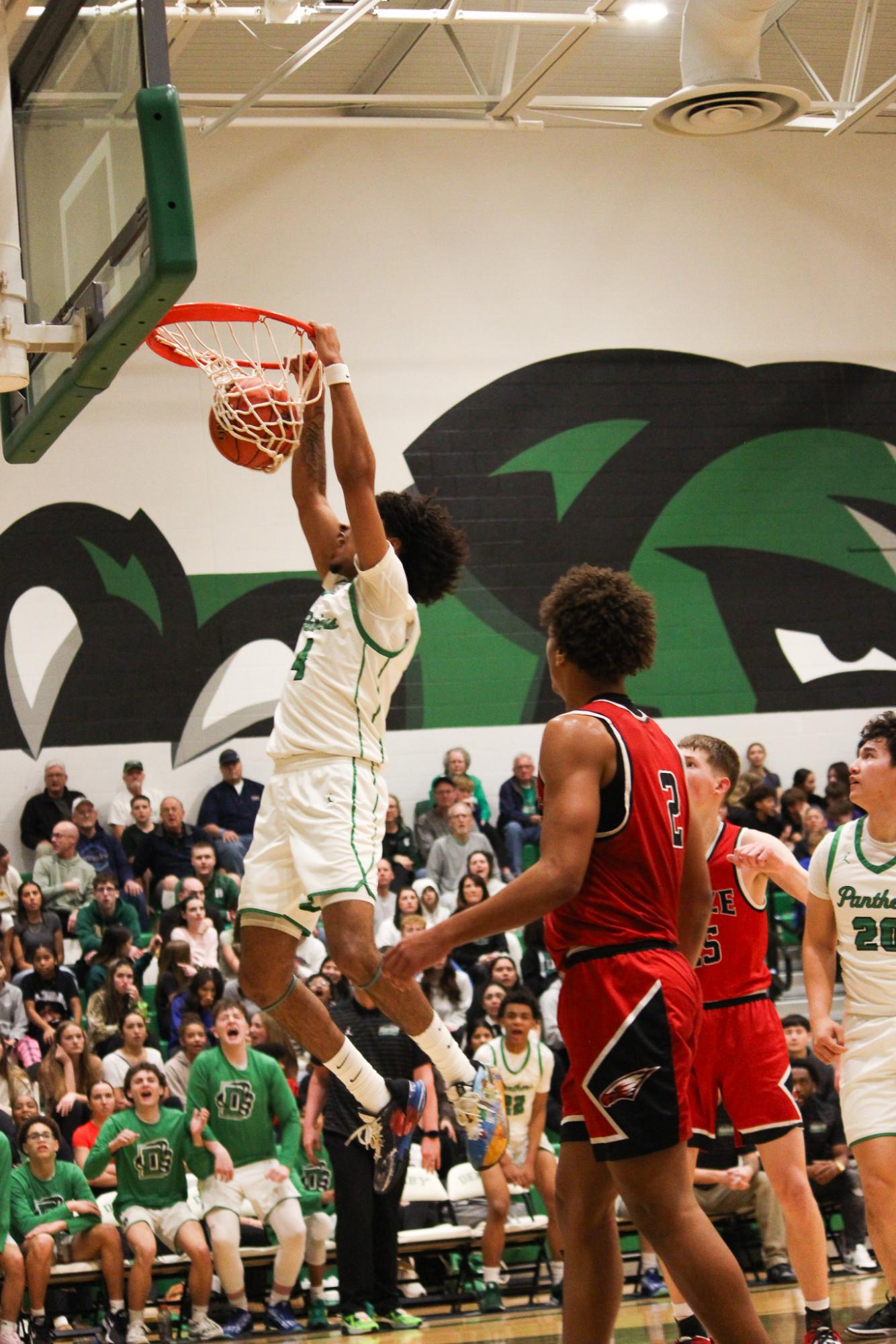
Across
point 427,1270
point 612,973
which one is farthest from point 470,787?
point 612,973

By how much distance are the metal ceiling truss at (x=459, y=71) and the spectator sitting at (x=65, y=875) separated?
665 centimetres

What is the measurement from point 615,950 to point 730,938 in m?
2.09

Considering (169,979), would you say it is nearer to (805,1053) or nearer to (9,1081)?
(9,1081)

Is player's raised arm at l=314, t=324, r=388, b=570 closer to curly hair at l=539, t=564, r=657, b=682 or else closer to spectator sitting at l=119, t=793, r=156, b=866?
curly hair at l=539, t=564, r=657, b=682

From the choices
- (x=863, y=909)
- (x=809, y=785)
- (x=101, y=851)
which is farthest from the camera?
(x=809, y=785)

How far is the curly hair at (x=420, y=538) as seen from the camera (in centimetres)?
555

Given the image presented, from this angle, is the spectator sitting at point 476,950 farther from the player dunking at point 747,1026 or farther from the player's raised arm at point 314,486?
the player's raised arm at point 314,486

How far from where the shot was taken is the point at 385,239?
16.6 meters

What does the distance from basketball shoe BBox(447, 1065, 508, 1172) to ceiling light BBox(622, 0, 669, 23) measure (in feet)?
34.9

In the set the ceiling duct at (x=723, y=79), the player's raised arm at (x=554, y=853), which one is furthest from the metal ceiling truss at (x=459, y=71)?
the player's raised arm at (x=554, y=853)

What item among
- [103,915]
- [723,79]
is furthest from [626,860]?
[103,915]

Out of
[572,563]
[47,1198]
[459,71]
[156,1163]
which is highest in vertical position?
[459,71]

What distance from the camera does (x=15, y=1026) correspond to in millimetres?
11359

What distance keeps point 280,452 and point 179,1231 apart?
5.31 metres
